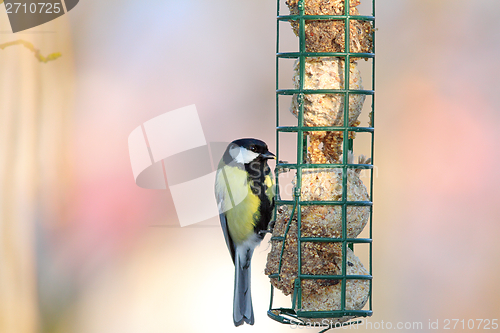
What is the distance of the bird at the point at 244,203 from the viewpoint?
4.13 m

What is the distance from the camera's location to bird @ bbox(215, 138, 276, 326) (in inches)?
163

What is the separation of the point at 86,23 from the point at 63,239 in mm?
2408

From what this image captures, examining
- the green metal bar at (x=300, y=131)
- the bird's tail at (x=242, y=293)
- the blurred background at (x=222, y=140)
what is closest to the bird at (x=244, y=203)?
the bird's tail at (x=242, y=293)

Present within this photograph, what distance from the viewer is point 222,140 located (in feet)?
19.8

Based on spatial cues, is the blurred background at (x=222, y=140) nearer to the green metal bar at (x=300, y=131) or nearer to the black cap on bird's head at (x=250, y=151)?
the black cap on bird's head at (x=250, y=151)

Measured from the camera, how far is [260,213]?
421cm

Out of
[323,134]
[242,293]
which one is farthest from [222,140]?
[323,134]

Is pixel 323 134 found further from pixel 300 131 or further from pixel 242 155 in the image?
pixel 242 155

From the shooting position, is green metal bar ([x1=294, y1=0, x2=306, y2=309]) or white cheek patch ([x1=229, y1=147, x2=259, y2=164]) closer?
green metal bar ([x1=294, y1=0, x2=306, y2=309])

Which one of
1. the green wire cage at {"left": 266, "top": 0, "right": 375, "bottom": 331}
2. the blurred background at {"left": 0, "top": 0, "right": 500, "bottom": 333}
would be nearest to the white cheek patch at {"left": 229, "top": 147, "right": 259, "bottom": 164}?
the green wire cage at {"left": 266, "top": 0, "right": 375, "bottom": 331}

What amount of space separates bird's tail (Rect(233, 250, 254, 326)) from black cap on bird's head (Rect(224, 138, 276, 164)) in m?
0.81

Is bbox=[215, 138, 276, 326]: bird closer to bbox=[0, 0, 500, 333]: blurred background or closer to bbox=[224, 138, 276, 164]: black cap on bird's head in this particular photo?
bbox=[224, 138, 276, 164]: black cap on bird's head

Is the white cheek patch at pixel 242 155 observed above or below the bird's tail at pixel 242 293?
above

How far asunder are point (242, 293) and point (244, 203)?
0.69 m
